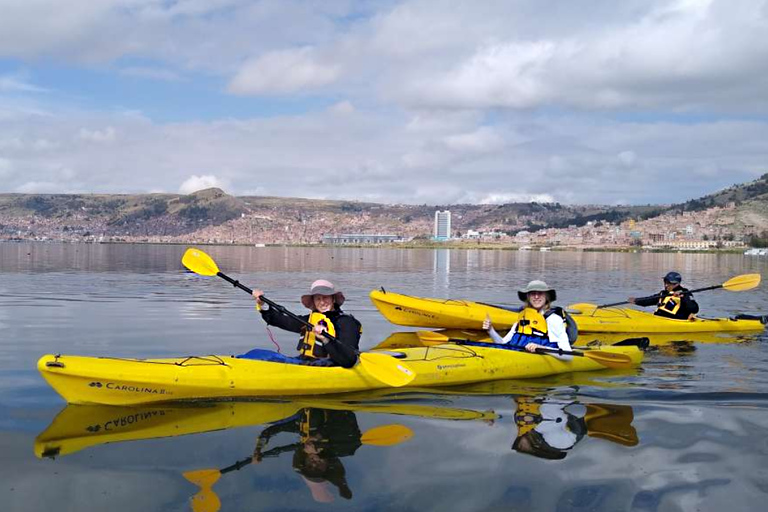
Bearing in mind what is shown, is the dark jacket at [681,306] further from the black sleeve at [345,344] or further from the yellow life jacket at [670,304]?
the black sleeve at [345,344]

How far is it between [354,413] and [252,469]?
221cm

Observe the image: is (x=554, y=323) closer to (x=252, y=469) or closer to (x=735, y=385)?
(x=735, y=385)

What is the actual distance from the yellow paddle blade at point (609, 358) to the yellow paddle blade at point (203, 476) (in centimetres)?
700

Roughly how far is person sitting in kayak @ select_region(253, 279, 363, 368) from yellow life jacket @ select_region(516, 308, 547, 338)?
3.19 meters

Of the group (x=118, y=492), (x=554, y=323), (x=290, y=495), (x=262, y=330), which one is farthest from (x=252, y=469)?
(x=262, y=330)

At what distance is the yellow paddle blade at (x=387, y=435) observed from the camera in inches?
294

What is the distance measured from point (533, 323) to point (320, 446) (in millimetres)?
5009

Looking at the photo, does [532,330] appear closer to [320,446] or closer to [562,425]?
[562,425]

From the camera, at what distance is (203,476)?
A: 20.8 feet

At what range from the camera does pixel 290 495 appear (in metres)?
5.89

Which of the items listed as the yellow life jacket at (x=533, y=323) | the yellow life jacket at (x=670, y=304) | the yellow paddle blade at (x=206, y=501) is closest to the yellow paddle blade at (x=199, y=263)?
the yellow paddle blade at (x=206, y=501)

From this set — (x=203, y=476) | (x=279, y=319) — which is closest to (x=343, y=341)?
(x=279, y=319)

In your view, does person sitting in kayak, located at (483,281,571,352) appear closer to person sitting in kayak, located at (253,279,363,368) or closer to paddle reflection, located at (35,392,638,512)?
paddle reflection, located at (35,392,638,512)

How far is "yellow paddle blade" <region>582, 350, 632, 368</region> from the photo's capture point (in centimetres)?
1140
